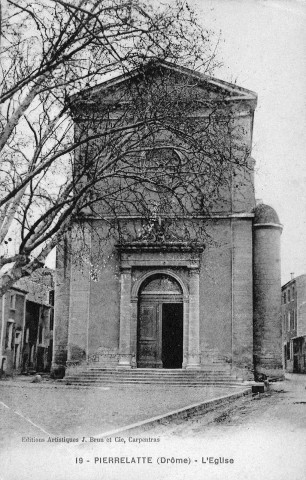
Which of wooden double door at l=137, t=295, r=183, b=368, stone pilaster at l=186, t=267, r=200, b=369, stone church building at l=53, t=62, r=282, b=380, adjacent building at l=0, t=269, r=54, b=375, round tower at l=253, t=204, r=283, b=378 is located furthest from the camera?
adjacent building at l=0, t=269, r=54, b=375

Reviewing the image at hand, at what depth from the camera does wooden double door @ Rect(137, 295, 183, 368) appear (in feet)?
69.9

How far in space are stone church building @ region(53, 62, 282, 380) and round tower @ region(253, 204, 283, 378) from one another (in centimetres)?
3

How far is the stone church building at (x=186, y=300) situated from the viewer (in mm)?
20641

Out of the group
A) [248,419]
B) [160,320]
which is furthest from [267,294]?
[248,419]

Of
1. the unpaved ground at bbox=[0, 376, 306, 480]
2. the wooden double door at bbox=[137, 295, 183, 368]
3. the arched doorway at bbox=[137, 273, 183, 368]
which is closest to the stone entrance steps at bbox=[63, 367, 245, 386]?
the wooden double door at bbox=[137, 295, 183, 368]

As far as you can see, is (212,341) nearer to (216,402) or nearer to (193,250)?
(193,250)

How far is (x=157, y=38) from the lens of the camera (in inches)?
398

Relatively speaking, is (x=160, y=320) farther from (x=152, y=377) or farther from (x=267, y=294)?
(x=267, y=294)

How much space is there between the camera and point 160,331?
70.8 feet

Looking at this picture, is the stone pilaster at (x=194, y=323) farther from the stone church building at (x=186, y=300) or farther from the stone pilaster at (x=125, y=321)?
the stone pilaster at (x=125, y=321)

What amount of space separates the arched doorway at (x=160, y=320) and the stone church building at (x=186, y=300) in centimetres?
3

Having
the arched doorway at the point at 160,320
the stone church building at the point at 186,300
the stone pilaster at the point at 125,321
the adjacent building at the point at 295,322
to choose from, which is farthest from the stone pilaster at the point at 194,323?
the adjacent building at the point at 295,322

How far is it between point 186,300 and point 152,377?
2892mm

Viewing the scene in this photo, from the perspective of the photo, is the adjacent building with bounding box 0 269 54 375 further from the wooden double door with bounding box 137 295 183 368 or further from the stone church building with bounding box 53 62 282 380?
the wooden double door with bounding box 137 295 183 368
